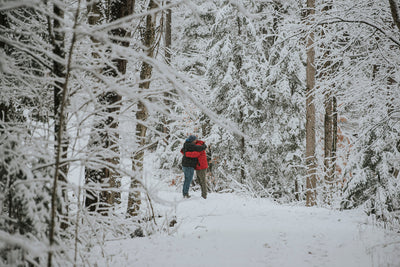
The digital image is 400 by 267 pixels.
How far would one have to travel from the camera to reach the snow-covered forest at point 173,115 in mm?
2039

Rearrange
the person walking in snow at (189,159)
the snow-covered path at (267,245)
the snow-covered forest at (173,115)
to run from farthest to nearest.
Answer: the person walking in snow at (189,159) → the snow-covered path at (267,245) → the snow-covered forest at (173,115)

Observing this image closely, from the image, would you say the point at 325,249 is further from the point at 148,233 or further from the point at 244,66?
the point at 244,66

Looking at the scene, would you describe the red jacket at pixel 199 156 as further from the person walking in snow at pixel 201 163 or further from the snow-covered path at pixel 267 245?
the snow-covered path at pixel 267 245

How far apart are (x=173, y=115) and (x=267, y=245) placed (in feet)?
8.50

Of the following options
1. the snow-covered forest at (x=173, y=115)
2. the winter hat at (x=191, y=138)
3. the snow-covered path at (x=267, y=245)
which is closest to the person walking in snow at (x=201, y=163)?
the winter hat at (x=191, y=138)

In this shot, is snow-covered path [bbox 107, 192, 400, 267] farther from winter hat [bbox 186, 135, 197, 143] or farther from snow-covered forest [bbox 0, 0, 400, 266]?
winter hat [bbox 186, 135, 197, 143]

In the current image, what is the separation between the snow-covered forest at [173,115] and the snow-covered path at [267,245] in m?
0.12

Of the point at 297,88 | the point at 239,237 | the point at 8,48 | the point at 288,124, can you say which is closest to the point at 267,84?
the point at 297,88

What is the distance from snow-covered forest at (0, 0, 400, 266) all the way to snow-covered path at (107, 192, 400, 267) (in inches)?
4.5

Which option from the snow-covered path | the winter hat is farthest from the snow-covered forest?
the winter hat

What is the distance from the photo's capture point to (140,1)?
711cm

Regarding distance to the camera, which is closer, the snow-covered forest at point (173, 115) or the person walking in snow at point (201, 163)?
the snow-covered forest at point (173, 115)

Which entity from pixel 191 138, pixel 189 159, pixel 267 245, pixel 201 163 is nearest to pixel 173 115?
pixel 267 245

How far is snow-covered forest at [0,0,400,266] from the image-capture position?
204cm
